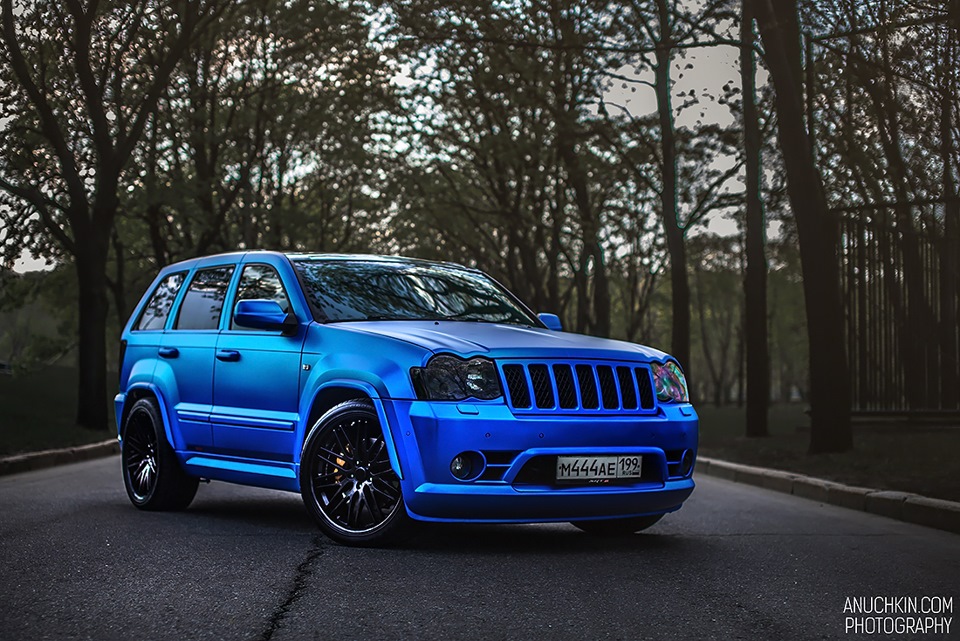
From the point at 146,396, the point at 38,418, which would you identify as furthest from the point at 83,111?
the point at 146,396

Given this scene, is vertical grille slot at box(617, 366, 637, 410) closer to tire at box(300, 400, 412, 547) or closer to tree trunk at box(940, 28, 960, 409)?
tire at box(300, 400, 412, 547)

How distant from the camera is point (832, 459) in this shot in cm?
1433

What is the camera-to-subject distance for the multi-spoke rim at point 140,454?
9078 millimetres

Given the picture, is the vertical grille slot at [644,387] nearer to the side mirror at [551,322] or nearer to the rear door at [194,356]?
the side mirror at [551,322]

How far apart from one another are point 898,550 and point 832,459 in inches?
272

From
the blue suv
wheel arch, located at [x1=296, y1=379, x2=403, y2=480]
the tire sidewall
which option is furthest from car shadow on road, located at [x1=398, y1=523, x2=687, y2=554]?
the tire sidewall

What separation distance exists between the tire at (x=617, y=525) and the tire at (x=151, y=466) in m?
2.89

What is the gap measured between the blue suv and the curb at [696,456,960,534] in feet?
9.00

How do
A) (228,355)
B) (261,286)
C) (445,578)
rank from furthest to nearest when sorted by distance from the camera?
1. (261,286)
2. (228,355)
3. (445,578)

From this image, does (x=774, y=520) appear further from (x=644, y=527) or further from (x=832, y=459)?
(x=832, y=459)

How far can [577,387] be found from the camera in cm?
696

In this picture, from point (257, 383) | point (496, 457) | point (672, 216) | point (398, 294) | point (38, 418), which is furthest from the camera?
point (672, 216)

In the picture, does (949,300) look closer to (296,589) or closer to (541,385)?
(541,385)

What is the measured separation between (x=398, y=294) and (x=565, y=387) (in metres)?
1.70
